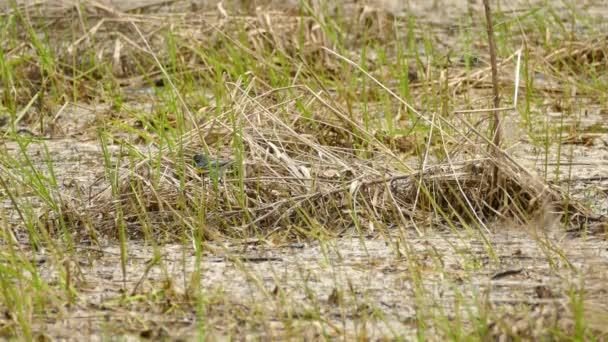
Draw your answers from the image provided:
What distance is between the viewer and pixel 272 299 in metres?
2.37

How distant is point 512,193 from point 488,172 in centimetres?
8

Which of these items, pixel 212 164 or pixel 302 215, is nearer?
pixel 302 215

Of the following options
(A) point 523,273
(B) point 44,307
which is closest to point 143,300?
(B) point 44,307

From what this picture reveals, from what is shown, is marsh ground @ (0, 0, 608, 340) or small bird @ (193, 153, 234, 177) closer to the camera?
marsh ground @ (0, 0, 608, 340)

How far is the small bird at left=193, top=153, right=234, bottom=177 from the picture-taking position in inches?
123

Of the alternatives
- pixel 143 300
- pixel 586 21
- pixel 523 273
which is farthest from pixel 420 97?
pixel 143 300

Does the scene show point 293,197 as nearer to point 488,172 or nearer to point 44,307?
point 488,172

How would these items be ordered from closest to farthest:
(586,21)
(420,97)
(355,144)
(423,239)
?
(423,239) < (355,144) < (420,97) < (586,21)

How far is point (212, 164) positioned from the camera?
322cm

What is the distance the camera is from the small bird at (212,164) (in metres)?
3.12

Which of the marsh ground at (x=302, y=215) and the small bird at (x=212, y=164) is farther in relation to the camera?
the small bird at (x=212, y=164)

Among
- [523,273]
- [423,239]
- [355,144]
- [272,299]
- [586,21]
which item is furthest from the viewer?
[586,21]

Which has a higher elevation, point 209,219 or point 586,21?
point 586,21

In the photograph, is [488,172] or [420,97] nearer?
[488,172]
